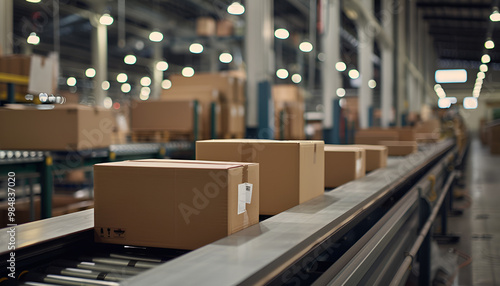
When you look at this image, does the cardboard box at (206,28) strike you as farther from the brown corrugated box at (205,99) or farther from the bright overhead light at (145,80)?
the bright overhead light at (145,80)

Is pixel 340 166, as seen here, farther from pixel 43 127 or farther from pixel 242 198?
pixel 43 127

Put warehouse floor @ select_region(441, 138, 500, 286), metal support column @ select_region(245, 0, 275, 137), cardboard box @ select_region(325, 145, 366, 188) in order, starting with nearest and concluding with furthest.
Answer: cardboard box @ select_region(325, 145, 366, 188) < warehouse floor @ select_region(441, 138, 500, 286) < metal support column @ select_region(245, 0, 275, 137)

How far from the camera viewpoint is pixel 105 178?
1.47 meters

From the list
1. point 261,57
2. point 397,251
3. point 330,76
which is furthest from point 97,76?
point 397,251

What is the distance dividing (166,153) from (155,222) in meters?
3.45

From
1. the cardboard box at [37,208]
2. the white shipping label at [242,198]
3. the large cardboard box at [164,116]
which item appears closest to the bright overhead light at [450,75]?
the large cardboard box at [164,116]

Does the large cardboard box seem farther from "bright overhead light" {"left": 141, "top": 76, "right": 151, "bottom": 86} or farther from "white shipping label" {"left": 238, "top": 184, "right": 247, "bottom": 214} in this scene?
"bright overhead light" {"left": 141, "top": 76, "right": 151, "bottom": 86}

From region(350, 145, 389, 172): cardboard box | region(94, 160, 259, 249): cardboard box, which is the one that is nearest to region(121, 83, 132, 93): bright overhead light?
region(350, 145, 389, 172): cardboard box

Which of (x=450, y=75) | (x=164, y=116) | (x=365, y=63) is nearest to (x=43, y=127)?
(x=164, y=116)

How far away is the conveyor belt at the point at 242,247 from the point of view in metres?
0.96

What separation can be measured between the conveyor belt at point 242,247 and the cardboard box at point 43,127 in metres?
1.84

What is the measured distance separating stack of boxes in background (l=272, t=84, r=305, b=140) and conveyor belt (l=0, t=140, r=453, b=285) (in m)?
4.90

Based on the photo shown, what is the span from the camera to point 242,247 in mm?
1181

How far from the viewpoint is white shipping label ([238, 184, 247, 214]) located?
4.62 ft
